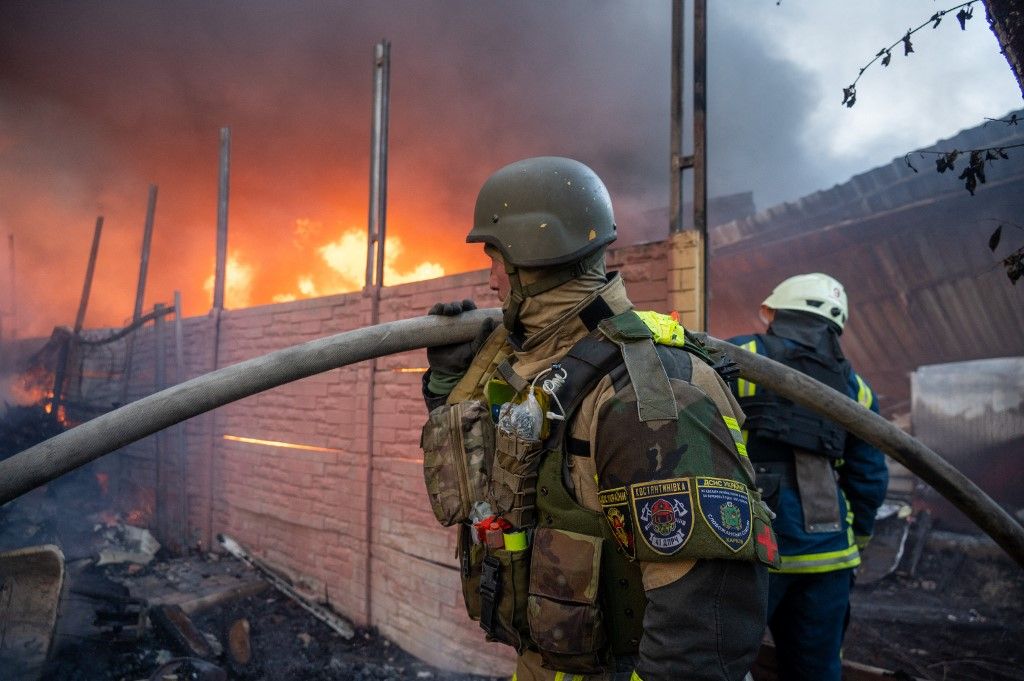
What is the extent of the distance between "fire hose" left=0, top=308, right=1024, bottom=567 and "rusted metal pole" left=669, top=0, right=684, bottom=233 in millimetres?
1574

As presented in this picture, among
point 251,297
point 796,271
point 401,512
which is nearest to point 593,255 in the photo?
point 401,512

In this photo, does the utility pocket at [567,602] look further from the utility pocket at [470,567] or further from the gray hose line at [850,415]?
the gray hose line at [850,415]

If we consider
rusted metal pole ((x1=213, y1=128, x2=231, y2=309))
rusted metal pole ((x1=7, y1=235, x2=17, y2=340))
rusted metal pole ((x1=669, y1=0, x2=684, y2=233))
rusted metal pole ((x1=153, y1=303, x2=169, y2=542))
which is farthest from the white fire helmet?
rusted metal pole ((x1=7, y1=235, x2=17, y2=340))

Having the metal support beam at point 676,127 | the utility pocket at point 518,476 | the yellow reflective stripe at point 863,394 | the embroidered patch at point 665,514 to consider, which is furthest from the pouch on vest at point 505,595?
the metal support beam at point 676,127

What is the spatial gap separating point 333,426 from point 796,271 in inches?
284

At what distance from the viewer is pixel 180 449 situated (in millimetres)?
7762

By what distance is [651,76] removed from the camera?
13414 millimetres

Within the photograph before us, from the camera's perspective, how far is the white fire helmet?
9.73 ft

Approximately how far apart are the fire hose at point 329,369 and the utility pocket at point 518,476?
0.62 metres

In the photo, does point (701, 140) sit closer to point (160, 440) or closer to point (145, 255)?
point (160, 440)

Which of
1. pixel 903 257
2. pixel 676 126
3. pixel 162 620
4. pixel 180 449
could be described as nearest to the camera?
pixel 676 126

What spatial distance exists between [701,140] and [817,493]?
2.16 m

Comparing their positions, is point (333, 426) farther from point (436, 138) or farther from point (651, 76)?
point (651, 76)

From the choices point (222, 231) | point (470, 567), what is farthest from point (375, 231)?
point (470, 567)
